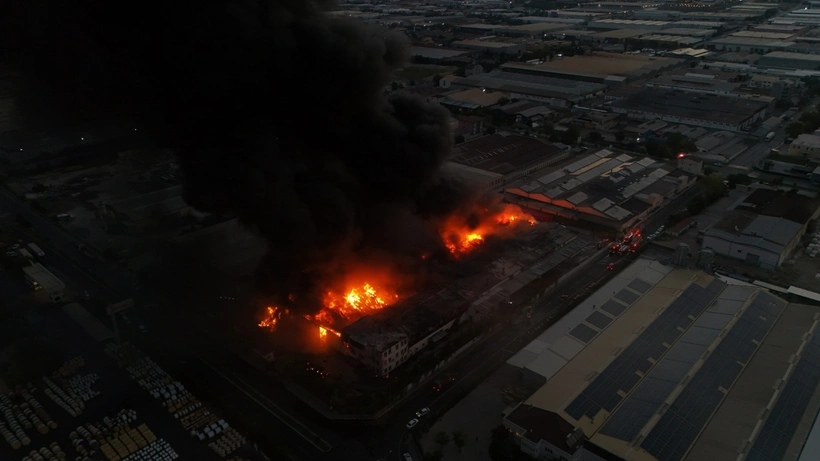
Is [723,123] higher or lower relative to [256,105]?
lower

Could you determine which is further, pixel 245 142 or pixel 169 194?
pixel 169 194

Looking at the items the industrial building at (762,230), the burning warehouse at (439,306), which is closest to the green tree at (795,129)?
the industrial building at (762,230)

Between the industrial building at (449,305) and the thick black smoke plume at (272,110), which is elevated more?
the thick black smoke plume at (272,110)

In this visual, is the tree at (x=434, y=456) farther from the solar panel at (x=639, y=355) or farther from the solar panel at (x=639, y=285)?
the solar panel at (x=639, y=285)

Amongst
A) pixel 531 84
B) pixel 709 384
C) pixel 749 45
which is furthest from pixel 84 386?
pixel 749 45

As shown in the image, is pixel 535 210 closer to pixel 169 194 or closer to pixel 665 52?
pixel 169 194

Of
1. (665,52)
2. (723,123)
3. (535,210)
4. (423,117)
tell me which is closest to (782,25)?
(665,52)
